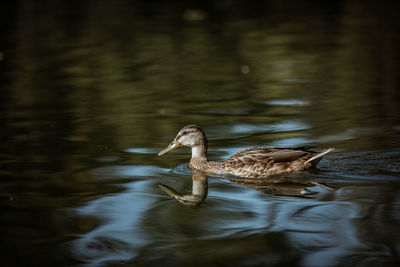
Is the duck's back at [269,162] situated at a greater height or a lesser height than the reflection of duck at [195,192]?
greater

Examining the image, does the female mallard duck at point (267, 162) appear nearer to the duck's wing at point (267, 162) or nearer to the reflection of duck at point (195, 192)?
the duck's wing at point (267, 162)

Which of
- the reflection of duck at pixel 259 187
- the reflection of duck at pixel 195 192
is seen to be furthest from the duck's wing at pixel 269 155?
the reflection of duck at pixel 195 192

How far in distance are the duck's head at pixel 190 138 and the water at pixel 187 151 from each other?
280 millimetres

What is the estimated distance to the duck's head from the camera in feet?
26.0

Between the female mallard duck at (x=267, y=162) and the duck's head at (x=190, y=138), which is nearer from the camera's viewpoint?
the female mallard duck at (x=267, y=162)

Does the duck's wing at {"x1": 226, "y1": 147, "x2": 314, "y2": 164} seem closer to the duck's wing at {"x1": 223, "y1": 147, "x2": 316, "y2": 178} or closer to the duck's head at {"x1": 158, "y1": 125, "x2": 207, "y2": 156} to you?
the duck's wing at {"x1": 223, "y1": 147, "x2": 316, "y2": 178}

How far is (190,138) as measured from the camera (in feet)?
26.2

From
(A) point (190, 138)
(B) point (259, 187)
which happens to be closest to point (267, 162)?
(B) point (259, 187)

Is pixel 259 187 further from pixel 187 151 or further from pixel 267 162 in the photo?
pixel 187 151

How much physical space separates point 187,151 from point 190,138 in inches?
40.8

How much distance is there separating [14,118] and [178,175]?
14.2 ft

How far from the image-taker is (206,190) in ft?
23.1

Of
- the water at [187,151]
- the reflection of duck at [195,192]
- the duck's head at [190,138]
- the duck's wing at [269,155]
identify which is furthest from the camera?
the duck's head at [190,138]

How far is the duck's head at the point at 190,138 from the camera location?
7.94 metres
